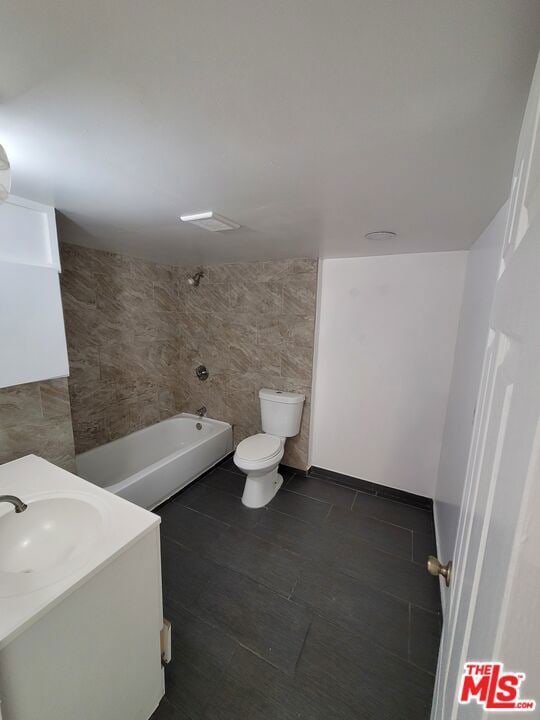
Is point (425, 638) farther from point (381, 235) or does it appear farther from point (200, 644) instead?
point (381, 235)

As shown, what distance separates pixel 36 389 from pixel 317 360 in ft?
6.74

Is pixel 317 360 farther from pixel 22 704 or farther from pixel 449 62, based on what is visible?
pixel 22 704

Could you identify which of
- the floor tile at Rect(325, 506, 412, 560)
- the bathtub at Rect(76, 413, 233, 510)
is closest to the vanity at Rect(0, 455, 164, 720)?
the bathtub at Rect(76, 413, 233, 510)

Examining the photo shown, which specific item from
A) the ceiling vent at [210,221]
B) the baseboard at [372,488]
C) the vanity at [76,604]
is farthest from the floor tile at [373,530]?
the ceiling vent at [210,221]

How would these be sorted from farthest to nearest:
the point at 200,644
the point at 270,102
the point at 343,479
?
the point at 343,479
the point at 200,644
the point at 270,102

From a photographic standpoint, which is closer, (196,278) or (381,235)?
(381,235)

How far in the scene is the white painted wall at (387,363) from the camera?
2150 millimetres

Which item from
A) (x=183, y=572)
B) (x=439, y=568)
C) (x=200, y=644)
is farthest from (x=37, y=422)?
(x=439, y=568)

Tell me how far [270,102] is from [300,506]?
2456 millimetres

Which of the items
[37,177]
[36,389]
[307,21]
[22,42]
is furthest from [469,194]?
[36,389]

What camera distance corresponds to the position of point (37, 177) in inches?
44.8

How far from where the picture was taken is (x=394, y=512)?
7.40 feet

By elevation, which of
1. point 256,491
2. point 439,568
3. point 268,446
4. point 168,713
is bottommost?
point 168,713

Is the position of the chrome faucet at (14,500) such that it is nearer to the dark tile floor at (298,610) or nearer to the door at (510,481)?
the dark tile floor at (298,610)
